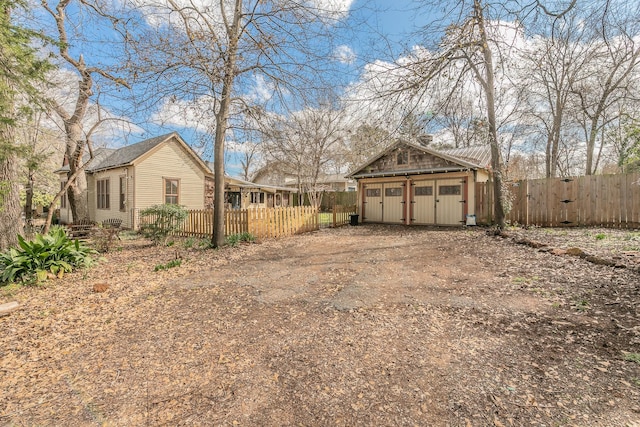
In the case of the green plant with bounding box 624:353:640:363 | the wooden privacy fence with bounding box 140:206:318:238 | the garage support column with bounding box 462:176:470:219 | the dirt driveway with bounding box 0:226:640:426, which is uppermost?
the garage support column with bounding box 462:176:470:219

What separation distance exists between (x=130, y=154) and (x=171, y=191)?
→ 9.62ft

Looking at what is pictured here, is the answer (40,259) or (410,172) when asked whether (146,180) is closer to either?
(40,259)

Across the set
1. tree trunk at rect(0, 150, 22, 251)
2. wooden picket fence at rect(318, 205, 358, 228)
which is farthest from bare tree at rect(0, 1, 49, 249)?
wooden picket fence at rect(318, 205, 358, 228)

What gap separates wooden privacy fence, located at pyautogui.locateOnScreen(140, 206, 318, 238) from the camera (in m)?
9.85

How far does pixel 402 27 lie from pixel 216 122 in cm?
570

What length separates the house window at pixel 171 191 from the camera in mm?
15344

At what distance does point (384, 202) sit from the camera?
14758mm

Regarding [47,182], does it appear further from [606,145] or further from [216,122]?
[606,145]

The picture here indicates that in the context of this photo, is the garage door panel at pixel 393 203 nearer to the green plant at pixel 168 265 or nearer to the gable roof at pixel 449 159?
the gable roof at pixel 449 159

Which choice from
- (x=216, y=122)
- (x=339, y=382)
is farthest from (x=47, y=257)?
(x=339, y=382)

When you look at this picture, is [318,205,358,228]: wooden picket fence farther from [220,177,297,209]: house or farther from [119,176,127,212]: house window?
[220,177,297,209]: house

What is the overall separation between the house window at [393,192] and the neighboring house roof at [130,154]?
9713 millimetres

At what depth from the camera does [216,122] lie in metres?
8.30

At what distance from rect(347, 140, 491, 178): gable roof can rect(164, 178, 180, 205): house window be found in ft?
30.5
